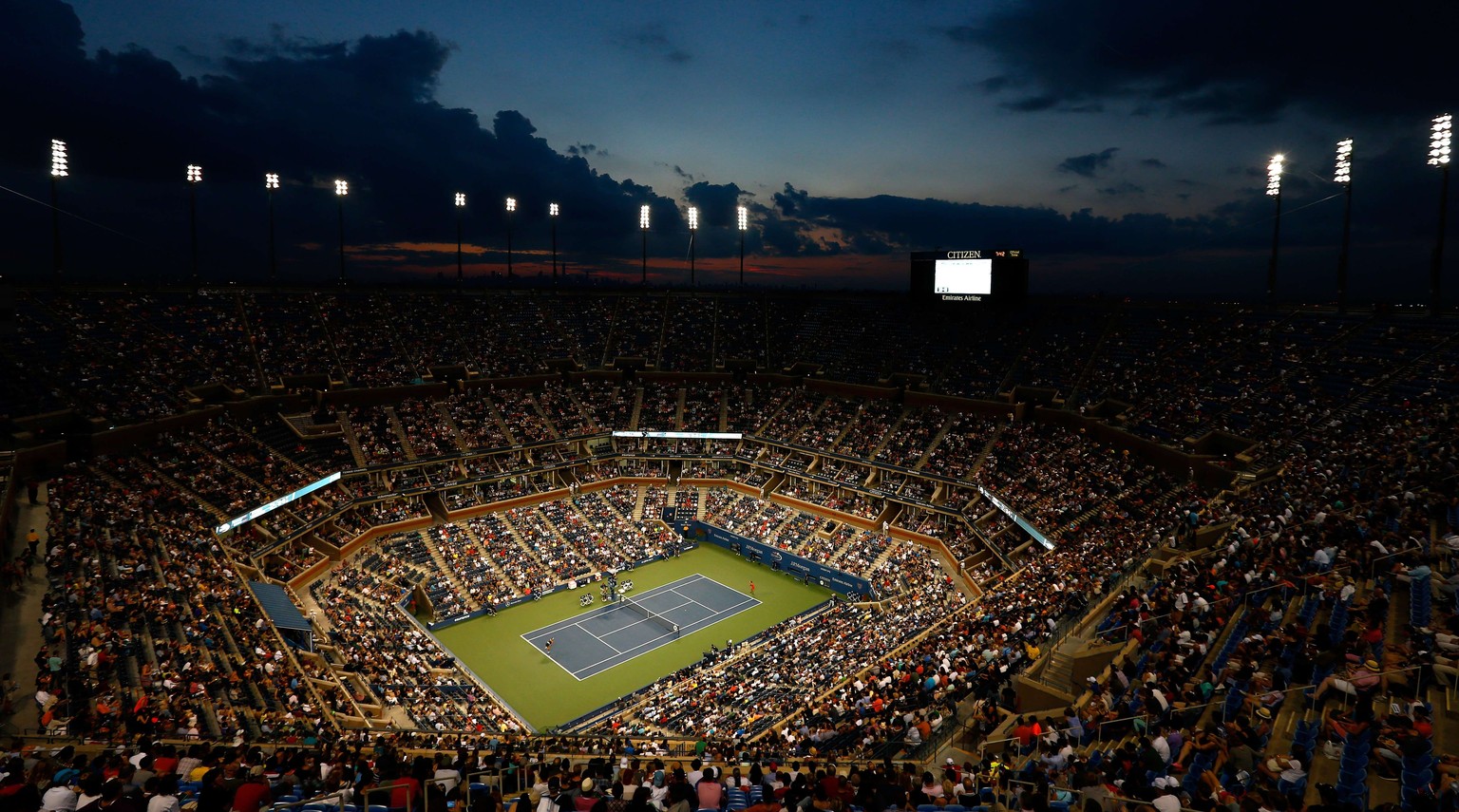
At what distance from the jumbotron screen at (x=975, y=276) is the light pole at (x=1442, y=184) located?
66.9ft

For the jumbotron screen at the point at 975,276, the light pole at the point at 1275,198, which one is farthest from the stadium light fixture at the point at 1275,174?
the jumbotron screen at the point at 975,276

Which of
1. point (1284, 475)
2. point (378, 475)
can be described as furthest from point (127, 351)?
point (1284, 475)

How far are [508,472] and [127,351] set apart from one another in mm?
23254

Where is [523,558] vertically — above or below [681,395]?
below

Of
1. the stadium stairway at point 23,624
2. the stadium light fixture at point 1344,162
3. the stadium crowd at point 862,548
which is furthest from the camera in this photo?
the stadium light fixture at point 1344,162

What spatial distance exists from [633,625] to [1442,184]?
4518cm

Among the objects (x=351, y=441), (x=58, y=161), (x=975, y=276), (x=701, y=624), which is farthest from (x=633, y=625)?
(x=58, y=161)

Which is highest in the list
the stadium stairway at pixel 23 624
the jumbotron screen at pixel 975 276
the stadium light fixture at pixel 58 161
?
the stadium light fixture at pixel 58 161

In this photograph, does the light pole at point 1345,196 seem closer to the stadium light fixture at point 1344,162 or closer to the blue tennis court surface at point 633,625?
the stadium light fixture at point 1344,162

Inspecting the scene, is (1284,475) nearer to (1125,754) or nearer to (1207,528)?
(1207,528)

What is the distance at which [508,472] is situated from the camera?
164ft

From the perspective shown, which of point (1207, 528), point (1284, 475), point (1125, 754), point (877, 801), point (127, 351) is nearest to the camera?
point (877, 801)

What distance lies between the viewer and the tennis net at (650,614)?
3729cm

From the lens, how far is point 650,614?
38625 millimetres
